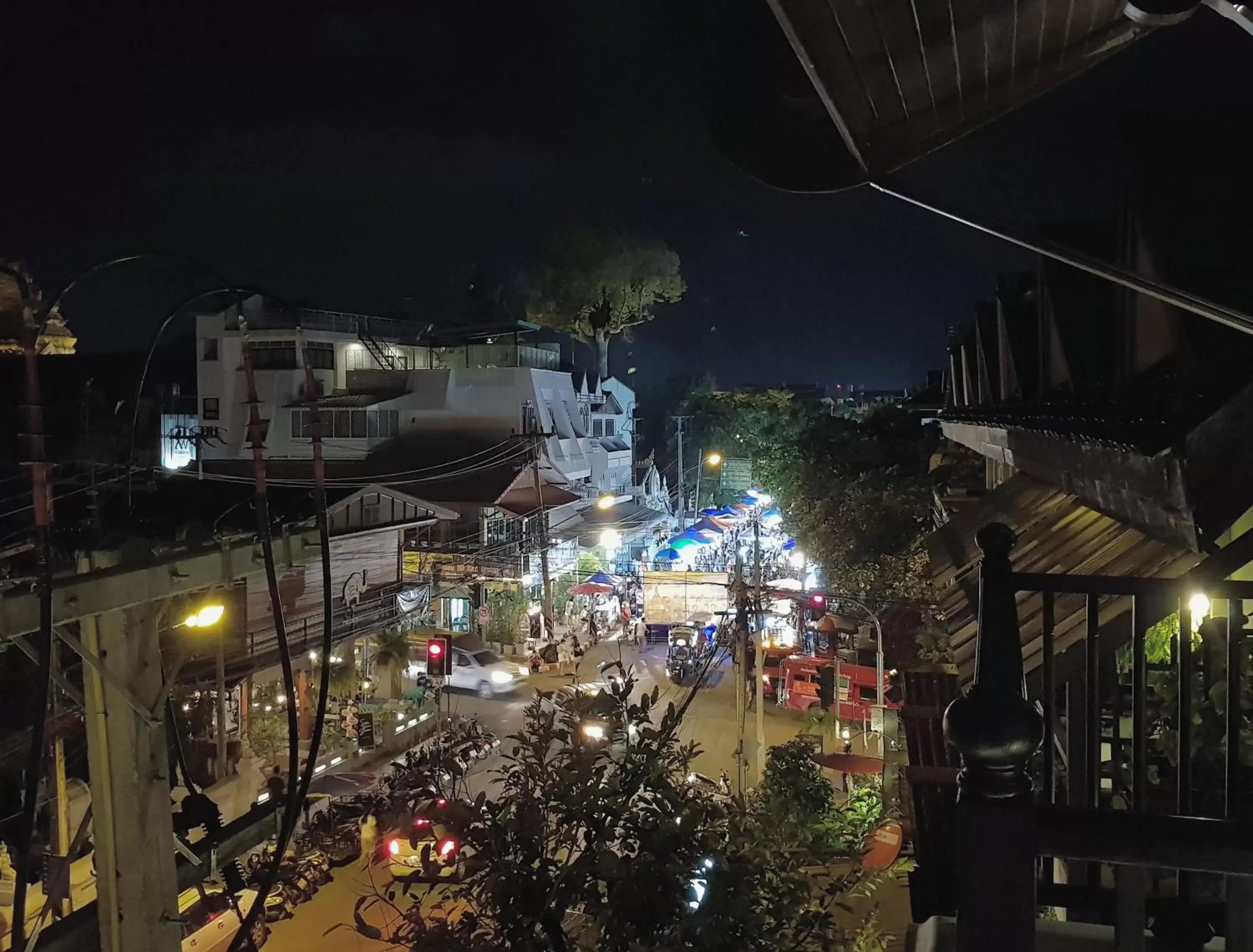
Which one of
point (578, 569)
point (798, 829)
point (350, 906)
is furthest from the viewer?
point (578, 569)

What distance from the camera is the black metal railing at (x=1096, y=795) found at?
2.29 metres

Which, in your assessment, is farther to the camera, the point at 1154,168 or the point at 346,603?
the point at 346,603

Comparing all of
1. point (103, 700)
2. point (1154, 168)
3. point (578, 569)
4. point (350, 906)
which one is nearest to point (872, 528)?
point (578, 569)

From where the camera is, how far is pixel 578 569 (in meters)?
29.7

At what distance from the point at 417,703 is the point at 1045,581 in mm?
19702

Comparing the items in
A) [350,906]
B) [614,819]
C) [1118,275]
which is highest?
[1118,275]

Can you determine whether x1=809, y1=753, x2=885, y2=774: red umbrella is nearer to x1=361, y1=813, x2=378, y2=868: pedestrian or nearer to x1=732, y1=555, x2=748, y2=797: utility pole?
x1=732, y1=555, x2=748, y2=797: utility pole

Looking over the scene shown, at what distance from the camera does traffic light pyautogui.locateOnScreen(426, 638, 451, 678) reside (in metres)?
18.9

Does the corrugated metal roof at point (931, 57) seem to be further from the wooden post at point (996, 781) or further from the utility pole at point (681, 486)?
the utility pole at point (681, 486)

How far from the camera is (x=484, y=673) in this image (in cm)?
2473

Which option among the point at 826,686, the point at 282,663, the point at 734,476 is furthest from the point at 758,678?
the point at 734,476

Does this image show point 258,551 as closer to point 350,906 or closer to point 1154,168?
point 1154,168

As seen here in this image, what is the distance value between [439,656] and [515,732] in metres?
8.11

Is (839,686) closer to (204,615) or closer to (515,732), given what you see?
(515,732)
